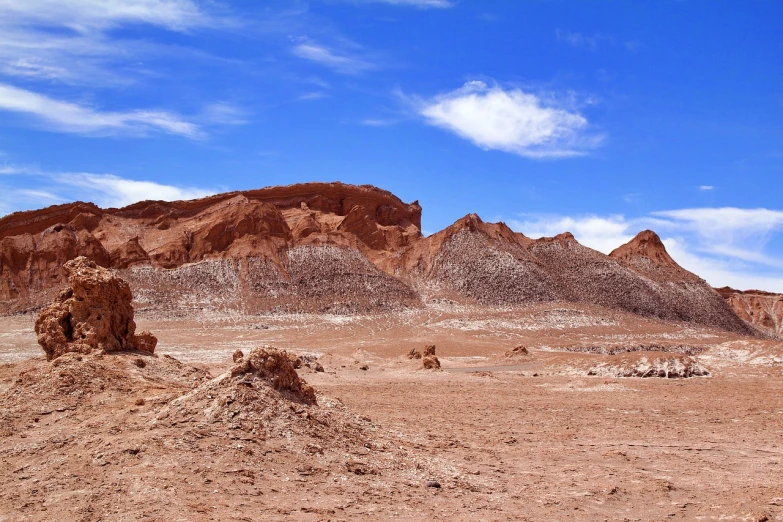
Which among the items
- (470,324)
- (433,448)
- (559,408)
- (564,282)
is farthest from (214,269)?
(433,448)

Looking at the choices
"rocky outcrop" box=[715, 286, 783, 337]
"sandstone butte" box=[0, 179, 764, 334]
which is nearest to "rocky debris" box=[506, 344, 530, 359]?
"sandstone butte" box=[0, 179, 764, 334]

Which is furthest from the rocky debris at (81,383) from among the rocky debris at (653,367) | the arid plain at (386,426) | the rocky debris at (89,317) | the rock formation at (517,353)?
the rock formation at (517,353)

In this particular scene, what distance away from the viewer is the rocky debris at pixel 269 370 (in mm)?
10469

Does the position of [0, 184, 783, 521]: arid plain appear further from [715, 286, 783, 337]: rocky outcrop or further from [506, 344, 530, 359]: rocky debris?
[715, 286, 783, 337]: rocky outcrop

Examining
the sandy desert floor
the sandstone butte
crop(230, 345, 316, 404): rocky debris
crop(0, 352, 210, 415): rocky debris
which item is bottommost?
the sandy desert floor

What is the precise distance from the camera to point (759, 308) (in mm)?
116062

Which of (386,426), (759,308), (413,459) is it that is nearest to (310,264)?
(386,426)

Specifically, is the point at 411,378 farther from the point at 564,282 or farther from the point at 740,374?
the point at 564,282

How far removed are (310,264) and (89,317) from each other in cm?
4970

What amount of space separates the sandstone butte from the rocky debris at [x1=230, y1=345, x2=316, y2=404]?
156 feet

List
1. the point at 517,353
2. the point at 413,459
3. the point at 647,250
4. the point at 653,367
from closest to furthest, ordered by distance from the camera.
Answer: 1. the point at 413,459
2. the point at 653,367
3. the point at 517,353
4. the point at 647,250

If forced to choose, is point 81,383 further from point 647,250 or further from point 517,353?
point 647,250

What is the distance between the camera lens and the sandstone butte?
6162 centimetres

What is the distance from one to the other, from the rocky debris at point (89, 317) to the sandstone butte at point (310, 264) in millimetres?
40108
